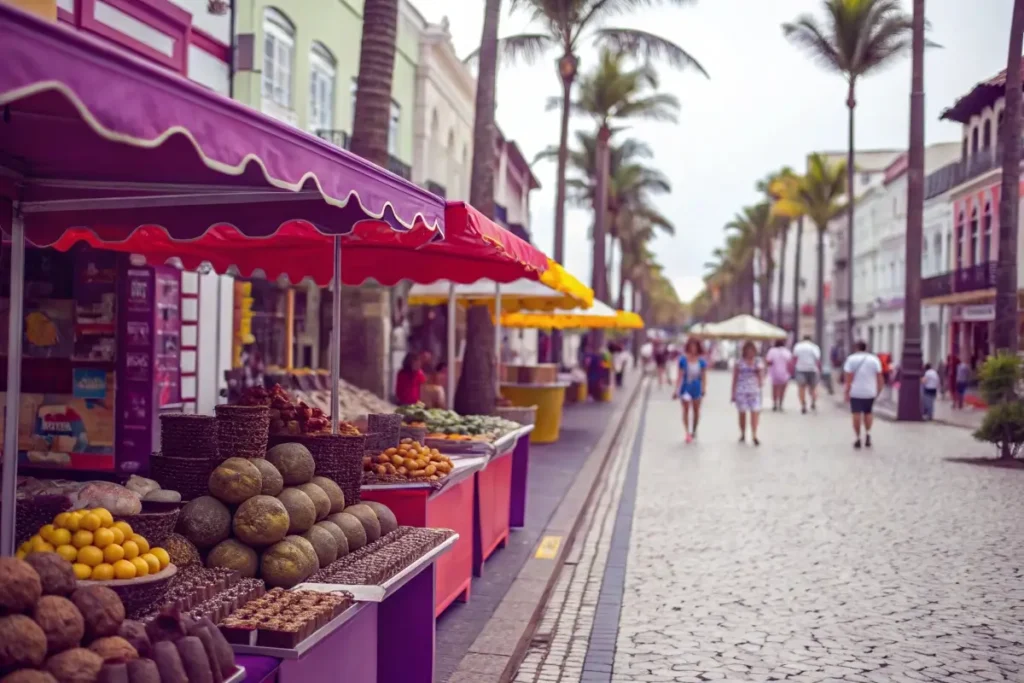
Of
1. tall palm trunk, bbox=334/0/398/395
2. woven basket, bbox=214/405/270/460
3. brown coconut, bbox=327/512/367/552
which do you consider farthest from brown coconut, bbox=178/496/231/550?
tall palm trunk, bbox=334/0/398/395

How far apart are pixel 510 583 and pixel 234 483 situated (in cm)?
348

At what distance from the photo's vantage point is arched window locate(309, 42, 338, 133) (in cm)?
2184

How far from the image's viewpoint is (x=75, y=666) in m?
2.88

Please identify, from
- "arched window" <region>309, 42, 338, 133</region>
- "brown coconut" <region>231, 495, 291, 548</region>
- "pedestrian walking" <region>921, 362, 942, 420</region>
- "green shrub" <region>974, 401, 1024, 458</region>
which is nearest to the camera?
"brown coconut" <region>231, 495, 291, 548</region>

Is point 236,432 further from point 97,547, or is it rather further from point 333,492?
point 97,547

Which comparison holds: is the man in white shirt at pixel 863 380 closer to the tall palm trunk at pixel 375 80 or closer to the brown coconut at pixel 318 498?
the tall palm trunk at pixel 375 80

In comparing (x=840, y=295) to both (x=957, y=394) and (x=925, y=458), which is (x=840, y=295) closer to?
(x=957, y=394)

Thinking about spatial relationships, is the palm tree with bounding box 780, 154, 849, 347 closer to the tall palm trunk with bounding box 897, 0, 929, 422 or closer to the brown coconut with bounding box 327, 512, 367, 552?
the tall palm trunk with bounding box 897, 0, 929, 422

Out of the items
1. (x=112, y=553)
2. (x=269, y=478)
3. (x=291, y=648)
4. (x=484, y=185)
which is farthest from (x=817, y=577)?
(x=484, y=185)

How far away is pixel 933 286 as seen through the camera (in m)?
43.5

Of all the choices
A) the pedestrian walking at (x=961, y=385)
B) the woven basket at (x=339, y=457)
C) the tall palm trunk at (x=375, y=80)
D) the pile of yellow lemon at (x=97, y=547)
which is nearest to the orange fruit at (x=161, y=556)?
the pile of yellow lemon at (x=97, y=547)

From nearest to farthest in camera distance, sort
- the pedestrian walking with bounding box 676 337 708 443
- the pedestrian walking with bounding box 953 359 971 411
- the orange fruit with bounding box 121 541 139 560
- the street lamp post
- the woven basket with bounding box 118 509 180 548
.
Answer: the orange fruit with bounding box 121 541 139 560
the woven basket with bounding box 118 509 180 548
the pedestrian walking with bounding box 676 337 708 443
the street lamp post
the pedestrian walking with bounding box 953 359 971 411

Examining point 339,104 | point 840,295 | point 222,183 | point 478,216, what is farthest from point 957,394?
point 840,295

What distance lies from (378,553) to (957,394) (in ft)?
97.9
